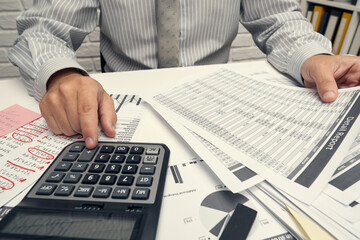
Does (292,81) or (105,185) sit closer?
(105,185)

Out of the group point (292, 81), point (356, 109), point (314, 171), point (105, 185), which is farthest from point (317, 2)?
point (105, 185)

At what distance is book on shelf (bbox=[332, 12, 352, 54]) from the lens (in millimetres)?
1023

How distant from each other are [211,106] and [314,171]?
164mm

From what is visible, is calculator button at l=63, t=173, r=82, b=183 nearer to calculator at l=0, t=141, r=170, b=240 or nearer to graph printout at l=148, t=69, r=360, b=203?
calculator at l=0, t=141, r=170, b=240

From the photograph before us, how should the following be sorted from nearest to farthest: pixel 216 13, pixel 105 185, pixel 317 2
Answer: pixel 105 185 → pixel 216 13 → pixel 317 2

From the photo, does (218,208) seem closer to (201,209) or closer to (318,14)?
(201,209)

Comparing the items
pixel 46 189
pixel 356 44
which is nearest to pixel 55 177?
pixel 46 189

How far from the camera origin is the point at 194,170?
232 mm

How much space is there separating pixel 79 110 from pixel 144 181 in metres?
0.15

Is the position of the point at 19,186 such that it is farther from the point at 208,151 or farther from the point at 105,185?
the point at 208,151

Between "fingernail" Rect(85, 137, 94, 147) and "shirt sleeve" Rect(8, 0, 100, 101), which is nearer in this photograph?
"fingernail" Rect(85, 137, 94, 147)

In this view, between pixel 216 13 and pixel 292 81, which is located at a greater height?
pixel 216 13

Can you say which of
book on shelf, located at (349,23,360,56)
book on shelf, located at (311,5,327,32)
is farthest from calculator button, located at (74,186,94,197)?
book on shelf, located at (311,5,327,32)

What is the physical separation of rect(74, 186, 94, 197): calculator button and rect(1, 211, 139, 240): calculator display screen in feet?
0.06
